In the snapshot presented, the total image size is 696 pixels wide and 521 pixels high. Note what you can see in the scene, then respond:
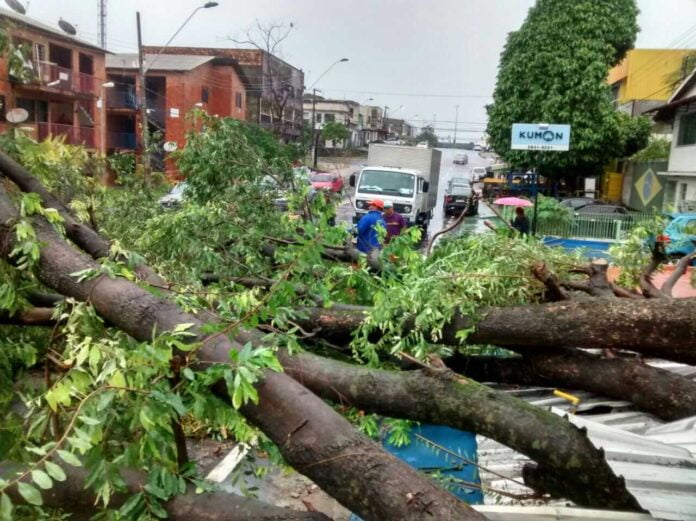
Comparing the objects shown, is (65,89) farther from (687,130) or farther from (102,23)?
(687,130)

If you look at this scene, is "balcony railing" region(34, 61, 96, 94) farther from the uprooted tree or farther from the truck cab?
the uprooted tree

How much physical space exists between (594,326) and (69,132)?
89.1 ft

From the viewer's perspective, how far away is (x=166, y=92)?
33312 mm

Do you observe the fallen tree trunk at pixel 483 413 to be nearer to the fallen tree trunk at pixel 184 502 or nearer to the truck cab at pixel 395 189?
the fallen tree trunk at pixel 184 502

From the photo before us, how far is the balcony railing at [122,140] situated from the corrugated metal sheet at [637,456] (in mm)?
31482

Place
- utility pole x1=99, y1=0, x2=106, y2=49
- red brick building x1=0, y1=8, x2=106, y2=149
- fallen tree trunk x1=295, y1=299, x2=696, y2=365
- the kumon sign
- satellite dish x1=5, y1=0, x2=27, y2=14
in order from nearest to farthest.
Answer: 1. fallen tree trunk x1=295, y1=299, x2=696, y2=365
2. satellite dish x1=5, y1=0, x2=27, y2=14
3. the kumon sign
4. red brick building x1=0, y1=8, x2=106, y2=149
5. utility pole x1=99, y1=0, x2=106, y2=49

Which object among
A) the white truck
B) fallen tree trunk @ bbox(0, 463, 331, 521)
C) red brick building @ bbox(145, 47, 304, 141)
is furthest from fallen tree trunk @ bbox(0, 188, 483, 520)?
red brick building @ bbox(145, 47, 304, 141)

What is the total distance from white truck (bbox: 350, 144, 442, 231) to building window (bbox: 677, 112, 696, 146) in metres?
8.47

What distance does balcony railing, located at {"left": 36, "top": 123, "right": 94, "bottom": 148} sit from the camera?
24.7 metres

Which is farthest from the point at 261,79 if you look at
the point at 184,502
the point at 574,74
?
the point at 184,502

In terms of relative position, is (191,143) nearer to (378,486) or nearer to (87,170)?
(87,170)

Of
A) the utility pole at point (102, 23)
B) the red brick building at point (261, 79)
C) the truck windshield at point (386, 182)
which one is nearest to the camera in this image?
the truck windshield at point (386, 182)

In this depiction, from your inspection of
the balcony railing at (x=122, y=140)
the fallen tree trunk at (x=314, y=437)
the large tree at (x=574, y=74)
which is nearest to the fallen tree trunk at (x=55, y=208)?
the fallen tree trunk at (x=314, y=437)

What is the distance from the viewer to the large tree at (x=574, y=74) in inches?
1033
